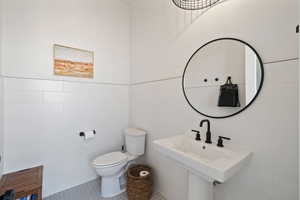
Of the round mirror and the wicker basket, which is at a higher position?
the round mirror

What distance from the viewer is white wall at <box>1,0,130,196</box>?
4.84ft

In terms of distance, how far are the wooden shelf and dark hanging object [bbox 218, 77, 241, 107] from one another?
182 centimetres

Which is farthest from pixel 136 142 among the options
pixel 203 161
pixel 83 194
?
pixel 203 161

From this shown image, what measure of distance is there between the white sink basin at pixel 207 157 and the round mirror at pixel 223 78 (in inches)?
11.3

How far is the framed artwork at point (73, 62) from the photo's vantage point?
1.70m

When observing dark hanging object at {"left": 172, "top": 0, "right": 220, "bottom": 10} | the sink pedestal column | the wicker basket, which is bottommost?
the wicker basket

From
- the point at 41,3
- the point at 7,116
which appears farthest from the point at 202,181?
the point at 41,3

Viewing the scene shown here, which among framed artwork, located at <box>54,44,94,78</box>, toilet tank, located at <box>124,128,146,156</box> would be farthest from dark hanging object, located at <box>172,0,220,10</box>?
toilet tank, located at <box>124,128,146,156</box>

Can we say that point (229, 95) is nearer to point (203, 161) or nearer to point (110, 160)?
point (203, 161)

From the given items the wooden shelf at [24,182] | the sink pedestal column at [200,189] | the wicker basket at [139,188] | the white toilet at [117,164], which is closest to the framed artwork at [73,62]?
the white toilet at [117,164]

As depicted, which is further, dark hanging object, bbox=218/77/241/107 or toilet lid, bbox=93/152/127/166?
toilet lid, bbox=93/152/127/166

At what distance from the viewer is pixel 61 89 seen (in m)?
1.72

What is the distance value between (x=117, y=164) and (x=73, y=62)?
144cm

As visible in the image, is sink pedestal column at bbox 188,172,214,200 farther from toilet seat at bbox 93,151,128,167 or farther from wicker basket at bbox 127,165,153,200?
toilet seat at bbox 93,151,128,167
